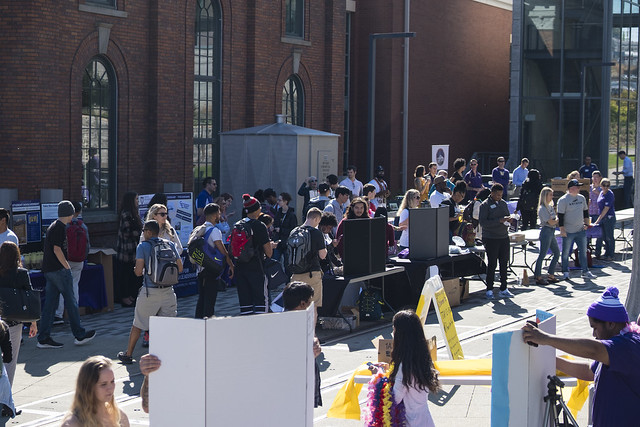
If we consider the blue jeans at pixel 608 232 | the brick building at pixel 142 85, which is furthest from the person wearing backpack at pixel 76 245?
the blue jeans at pixel 608 232

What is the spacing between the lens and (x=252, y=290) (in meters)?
12.7

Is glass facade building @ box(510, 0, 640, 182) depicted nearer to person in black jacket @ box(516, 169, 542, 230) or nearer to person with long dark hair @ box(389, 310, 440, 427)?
person in black jacket @ box(516, 169, 542, 230)

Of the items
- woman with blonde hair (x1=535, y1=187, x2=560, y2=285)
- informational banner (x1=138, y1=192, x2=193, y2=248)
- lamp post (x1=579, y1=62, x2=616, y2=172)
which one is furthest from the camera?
lamp post (x1=579, y1=62, x2=616, y2=172)

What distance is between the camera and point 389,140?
3588 cm

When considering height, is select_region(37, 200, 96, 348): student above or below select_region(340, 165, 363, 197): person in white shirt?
below

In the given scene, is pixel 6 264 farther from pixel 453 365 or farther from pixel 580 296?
pixel 580 296

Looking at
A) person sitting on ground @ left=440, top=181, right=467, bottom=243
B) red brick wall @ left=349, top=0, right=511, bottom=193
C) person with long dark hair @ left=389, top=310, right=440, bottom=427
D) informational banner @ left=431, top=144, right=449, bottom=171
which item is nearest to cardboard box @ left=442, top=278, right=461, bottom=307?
person sitting on ground @ left=440, top=181, right=467, bottom=243

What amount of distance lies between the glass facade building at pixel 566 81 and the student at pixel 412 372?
112 ft

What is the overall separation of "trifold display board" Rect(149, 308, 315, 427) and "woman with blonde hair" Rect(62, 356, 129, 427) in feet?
0.99

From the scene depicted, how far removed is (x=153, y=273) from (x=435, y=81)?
2874cm

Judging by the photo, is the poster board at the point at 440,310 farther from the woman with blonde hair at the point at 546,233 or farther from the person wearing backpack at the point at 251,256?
the woman with blonde hair at the point at 546,233

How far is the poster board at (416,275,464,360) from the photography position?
10727 mm

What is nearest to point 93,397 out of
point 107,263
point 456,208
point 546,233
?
point 107,263

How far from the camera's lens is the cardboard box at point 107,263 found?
15.6 m
